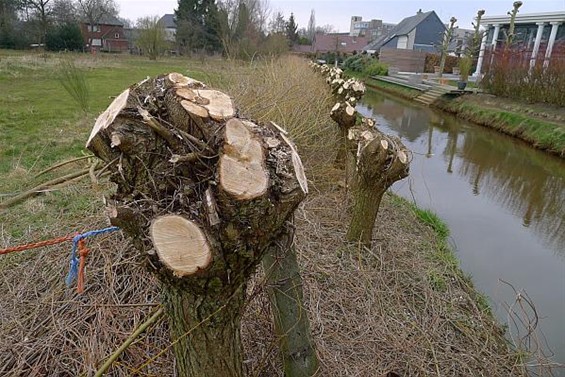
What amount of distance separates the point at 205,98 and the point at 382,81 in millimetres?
25421

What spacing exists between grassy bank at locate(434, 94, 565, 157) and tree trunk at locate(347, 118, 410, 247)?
28.7 ft

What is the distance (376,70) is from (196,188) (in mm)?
28218

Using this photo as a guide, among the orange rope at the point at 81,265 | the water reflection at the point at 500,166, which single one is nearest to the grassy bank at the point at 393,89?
the water reflection at the point at 500,166

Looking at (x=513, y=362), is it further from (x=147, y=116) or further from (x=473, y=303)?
(x=147, y=116)

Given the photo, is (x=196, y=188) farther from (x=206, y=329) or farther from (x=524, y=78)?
(x=524, y=78)

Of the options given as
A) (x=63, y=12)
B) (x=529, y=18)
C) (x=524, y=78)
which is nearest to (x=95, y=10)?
(x=63, y=12)

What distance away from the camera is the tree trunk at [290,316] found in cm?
223

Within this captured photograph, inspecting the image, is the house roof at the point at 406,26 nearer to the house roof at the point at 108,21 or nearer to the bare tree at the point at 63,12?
the house roof at the point at 108,21

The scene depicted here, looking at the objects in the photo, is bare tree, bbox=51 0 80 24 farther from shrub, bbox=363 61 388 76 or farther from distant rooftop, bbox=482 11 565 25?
distant rooftop, bbox=482 11 565 25

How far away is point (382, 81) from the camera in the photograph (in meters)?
25.0

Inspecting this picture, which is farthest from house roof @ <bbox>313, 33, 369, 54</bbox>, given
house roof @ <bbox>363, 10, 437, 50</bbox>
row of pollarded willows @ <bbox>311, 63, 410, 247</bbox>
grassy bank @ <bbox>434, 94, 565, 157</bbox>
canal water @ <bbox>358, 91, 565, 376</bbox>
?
row of pollarded willows @ <bbox>311, 63, 410, 247</bbox>

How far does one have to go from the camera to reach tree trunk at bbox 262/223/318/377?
223 centimetres

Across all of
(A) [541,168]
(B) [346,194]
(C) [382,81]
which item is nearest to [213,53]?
(C) [382,81]

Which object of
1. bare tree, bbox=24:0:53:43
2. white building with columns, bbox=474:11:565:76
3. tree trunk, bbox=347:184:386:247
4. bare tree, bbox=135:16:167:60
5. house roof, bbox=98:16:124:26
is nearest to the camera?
tree trunk, bbox=347:184:386:247
